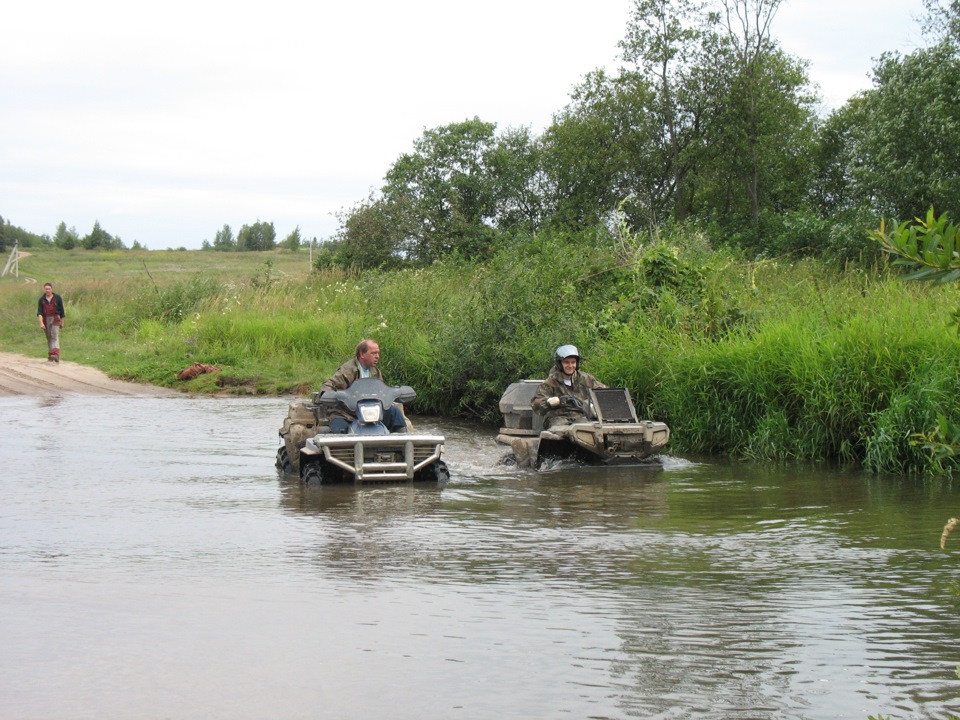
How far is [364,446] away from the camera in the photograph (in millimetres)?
11586

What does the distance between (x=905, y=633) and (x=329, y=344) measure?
2026cm

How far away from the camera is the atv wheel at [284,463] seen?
1258 cm

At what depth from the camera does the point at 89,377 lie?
24047 mm

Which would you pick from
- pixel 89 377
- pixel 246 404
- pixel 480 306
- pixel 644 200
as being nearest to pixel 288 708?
pixel 480 306

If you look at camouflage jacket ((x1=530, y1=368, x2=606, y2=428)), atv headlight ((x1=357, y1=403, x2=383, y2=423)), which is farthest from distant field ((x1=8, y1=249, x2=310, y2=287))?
atv headlight ((x1=357, y1=403, x2=383, y2=423))

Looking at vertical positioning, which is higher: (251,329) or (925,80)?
(925,80)

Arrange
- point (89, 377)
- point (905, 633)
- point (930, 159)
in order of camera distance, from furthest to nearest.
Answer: point (930, 159), point (89, 377), point (905, 633)

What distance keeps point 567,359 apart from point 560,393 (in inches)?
16.2

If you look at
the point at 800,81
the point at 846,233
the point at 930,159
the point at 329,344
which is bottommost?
the point at 329,344

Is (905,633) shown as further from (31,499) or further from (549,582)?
(31,499)

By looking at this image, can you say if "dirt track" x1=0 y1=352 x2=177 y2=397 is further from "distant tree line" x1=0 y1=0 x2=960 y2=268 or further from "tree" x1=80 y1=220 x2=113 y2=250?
"tree" x1=80 y1=220 x2=113 y2=250

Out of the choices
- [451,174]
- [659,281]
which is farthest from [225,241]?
[659,281]

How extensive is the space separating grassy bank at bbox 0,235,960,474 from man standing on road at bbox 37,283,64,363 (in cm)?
78

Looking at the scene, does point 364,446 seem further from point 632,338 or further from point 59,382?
point 59,382
